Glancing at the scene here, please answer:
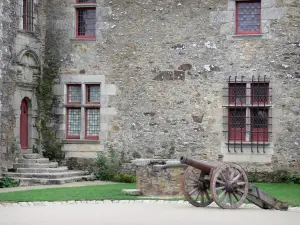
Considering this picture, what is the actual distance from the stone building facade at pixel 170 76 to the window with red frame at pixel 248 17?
25mm

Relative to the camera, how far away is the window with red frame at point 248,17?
18.3 meters

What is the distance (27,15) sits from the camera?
61.2ft

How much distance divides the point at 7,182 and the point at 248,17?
7.27 meters

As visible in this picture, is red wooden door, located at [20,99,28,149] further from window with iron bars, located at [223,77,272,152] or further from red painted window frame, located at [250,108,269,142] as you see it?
red painted window frame, located at [250,108,269,142]

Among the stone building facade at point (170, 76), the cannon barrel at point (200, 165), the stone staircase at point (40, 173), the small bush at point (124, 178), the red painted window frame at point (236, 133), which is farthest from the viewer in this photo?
the small bush at point (124, 178)

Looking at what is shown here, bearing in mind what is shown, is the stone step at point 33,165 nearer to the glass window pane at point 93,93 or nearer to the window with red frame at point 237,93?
the glass window pane at point 93,93

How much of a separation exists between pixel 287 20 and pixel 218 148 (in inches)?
143

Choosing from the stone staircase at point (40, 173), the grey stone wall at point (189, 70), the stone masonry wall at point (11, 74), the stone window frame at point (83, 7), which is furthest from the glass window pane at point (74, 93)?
the stone staircase at point (40, 173)

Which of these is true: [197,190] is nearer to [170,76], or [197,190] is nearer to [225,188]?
[225,188]

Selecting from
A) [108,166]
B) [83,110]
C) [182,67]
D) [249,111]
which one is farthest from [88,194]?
[249,111]

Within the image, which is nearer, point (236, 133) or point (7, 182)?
point (7, 182)

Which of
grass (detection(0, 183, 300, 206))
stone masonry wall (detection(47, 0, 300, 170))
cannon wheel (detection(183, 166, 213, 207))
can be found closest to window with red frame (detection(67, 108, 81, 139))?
stone masonry wall (detection(47, 0, 300, 170))

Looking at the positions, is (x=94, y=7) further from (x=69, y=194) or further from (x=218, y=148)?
(x=69, y=194)

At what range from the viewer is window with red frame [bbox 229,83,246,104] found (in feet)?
59.9
